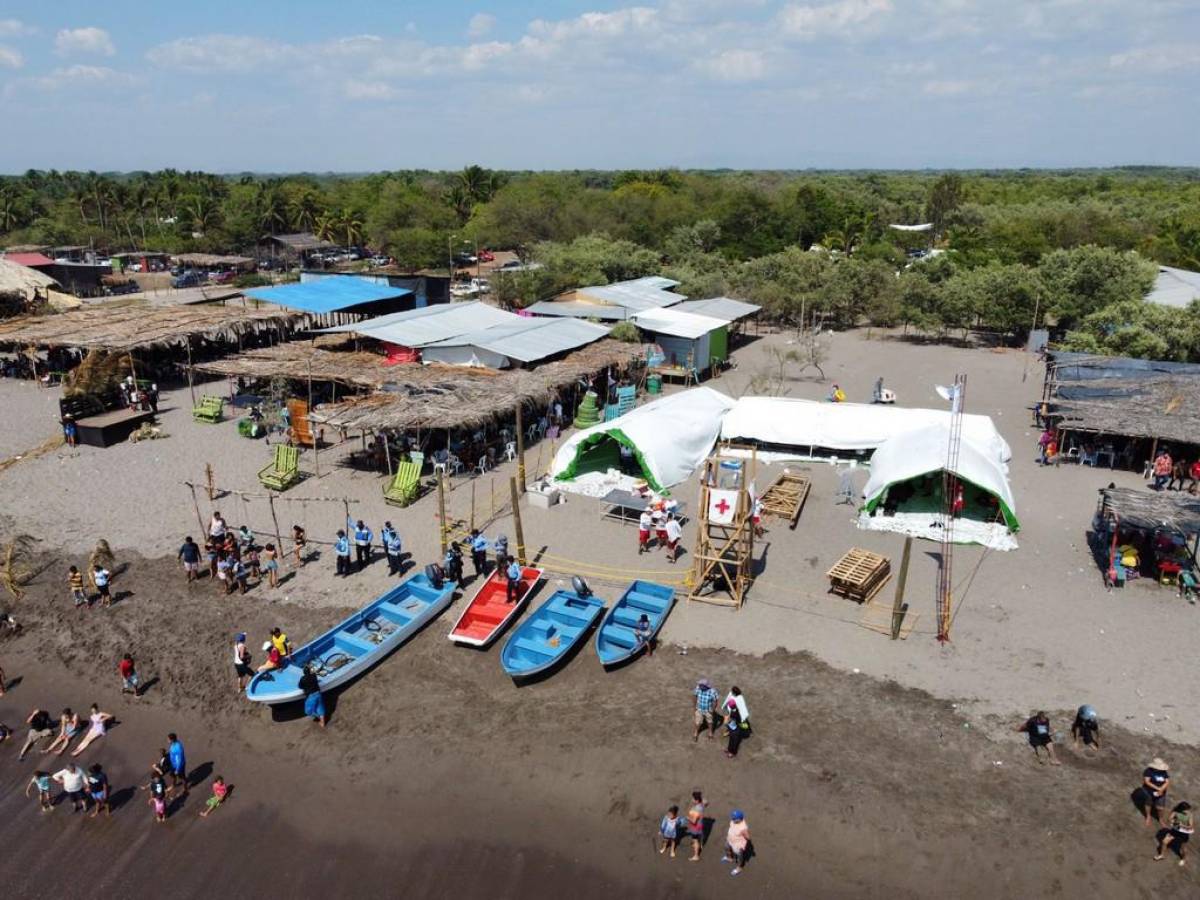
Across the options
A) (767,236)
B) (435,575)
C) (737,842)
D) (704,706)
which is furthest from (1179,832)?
(767,236)

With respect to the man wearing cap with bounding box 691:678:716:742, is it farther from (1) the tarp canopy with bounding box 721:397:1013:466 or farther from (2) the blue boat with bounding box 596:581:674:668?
(1) the tarp canopy with bounding box 721:397:1013:466

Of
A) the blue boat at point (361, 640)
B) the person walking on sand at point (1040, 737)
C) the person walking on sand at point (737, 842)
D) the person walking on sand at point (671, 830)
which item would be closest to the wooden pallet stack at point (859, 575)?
the person walking on sand at point (1040, 737)

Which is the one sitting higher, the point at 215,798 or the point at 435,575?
the point at 435,575

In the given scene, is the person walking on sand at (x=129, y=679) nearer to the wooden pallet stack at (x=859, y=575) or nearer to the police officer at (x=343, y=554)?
the police officer at (x=343, y=554)

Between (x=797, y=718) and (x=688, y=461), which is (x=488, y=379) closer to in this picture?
(x=688, y=461)

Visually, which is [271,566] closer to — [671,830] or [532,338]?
[671,830]

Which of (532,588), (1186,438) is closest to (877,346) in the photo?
(1186,438)
